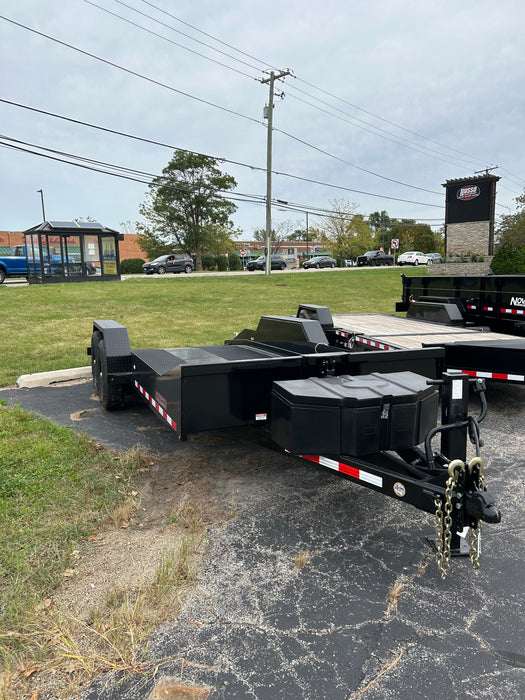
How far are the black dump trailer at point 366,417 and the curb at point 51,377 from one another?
13.2 ft

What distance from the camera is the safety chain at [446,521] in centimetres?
237

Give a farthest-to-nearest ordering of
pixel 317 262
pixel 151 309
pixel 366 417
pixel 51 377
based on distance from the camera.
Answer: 1. pixel 317 262
2. pixel 151 309
3. pixel 51 377
4. pixel 366 417

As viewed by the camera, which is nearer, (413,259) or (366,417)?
(366,417)

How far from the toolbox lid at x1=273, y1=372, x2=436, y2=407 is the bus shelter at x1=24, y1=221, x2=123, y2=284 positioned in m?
21.4

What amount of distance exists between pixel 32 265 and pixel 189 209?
2769cm

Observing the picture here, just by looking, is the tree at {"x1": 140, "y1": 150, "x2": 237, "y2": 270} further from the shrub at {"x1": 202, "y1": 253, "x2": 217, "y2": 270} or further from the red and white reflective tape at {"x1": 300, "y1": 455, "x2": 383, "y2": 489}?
the red and white reflective tape at {"x1": 300, "y1": 455, "x2": 383, "y2": 489}

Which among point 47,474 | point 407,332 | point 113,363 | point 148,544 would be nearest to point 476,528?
point 148,544

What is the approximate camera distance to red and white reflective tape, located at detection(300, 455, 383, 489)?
284 cm

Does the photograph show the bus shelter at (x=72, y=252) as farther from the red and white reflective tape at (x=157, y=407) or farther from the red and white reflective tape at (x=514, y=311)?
the red and white reflective tape at (x=157, y=407)

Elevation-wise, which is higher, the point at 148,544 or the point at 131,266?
the point at 131,266

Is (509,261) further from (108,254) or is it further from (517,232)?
(108,254)

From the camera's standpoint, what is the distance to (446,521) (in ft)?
7.91

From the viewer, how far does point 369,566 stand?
292 cm

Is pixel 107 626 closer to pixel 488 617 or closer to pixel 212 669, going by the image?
pixel 212 669
